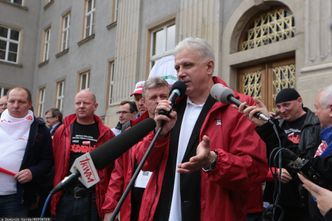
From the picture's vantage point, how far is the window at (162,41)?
12.2 metres

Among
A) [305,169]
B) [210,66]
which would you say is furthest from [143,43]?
[305,169]

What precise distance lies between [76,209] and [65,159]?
552 millimetres

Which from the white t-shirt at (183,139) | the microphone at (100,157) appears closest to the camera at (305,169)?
the white t-shirt at (183,139)

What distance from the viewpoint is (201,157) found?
7.66 ft

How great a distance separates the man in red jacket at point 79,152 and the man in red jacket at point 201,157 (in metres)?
1.77

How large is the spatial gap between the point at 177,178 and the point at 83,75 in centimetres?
1597

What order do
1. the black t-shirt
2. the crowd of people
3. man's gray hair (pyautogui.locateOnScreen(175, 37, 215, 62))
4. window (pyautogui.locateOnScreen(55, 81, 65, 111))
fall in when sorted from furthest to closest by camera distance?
window (pyautogui.locateOnScreen(55, 81, 65, 111)) → the black t-shirt → man's gray hair (pyautogui.locateOnScreen(175, 37, 215, 62)) → the crowd of people

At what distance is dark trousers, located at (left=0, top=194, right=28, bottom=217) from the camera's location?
4527 millimetres

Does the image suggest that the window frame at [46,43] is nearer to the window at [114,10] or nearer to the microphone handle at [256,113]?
the window at [114,10]

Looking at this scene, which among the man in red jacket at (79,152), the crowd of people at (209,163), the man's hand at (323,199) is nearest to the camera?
the man's hand at (323,199)

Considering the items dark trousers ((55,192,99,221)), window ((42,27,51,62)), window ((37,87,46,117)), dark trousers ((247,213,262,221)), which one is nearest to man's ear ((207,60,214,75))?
dark trousers ((247,213,262,221))

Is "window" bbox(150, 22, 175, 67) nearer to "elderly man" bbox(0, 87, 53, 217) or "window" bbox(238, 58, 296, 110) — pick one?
"window" bbox(238, 58, 296, 110)

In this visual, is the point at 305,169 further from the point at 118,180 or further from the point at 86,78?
the point at 86,78

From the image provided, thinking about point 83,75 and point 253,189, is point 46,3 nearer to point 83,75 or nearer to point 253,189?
point 83,75
